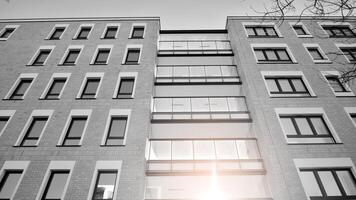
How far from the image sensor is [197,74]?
15.1m

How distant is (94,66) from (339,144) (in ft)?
45.8

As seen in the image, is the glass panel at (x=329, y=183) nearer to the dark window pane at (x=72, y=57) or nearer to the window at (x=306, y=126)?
the window at (x=306, y=126)

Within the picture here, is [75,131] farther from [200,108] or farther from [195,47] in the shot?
[195,47]

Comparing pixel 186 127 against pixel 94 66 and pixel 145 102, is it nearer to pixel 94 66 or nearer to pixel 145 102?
pixel 145 102

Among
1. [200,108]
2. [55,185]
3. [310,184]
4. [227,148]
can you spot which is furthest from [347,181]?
[55,185]

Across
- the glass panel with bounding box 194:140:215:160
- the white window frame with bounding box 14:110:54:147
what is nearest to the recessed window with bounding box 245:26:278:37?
the glass panel with bounding box 194:140:215:160

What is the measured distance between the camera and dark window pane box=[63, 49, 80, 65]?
14.0 meters

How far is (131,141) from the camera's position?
10039 mm

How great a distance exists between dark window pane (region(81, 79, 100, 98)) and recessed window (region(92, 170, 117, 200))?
15.9 feet

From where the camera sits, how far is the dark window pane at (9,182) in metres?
8.55

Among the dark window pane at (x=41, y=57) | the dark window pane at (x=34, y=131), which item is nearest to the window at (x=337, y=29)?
the dark window pane at (x=34, y=131)

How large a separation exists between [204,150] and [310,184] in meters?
4.60

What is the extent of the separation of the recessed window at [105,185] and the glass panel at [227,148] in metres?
5.13

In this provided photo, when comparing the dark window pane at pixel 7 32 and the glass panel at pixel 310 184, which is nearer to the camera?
the glass panel at pixel 310 184
